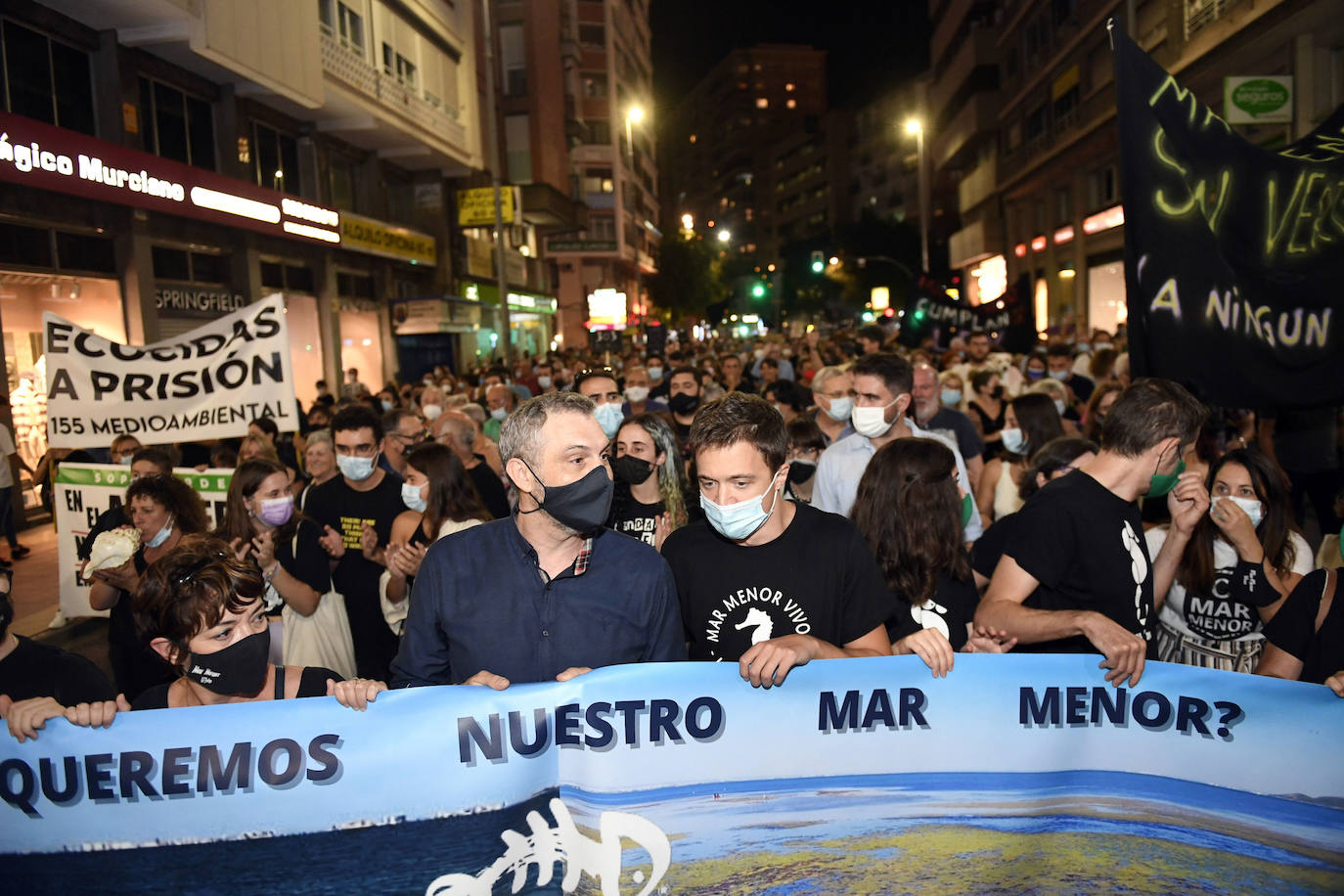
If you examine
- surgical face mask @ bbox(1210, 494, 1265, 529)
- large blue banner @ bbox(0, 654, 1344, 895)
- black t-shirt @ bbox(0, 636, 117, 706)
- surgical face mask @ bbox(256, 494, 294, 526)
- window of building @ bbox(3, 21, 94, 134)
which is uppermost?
window of building @ bbox(3, 21, 94, 134)

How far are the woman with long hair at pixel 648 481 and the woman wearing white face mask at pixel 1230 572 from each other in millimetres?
2349

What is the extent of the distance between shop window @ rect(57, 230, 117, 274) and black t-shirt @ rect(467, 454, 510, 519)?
38.4 ft

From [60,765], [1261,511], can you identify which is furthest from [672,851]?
[1261,511]

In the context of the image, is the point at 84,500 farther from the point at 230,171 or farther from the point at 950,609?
the point at 230,171

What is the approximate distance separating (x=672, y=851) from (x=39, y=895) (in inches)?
66.5

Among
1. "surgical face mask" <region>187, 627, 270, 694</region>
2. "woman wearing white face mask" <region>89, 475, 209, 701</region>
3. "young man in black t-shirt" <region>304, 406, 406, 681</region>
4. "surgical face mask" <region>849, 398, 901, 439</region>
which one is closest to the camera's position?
"surgical face mask" <region>187, 627, 270, 694</region>

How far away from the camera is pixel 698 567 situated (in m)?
3.23

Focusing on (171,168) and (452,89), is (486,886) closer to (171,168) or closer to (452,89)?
(171,168)

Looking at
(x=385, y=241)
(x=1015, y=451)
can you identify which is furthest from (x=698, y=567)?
(x=385, y=241)

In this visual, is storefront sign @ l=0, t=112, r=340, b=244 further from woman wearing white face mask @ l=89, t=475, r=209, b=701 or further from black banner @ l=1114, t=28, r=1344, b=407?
black banner @ l=1114, t=28, r=1344, b=407

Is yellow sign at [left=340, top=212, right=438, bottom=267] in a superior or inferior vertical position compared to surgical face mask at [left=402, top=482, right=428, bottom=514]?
superior

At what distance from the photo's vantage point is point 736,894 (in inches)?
104

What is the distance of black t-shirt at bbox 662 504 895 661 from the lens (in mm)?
3090

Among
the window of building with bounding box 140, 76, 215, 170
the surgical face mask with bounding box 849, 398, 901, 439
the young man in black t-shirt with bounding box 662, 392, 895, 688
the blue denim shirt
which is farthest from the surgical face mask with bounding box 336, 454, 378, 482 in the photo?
the window of building with bounding box 140, 76, 215, 170
